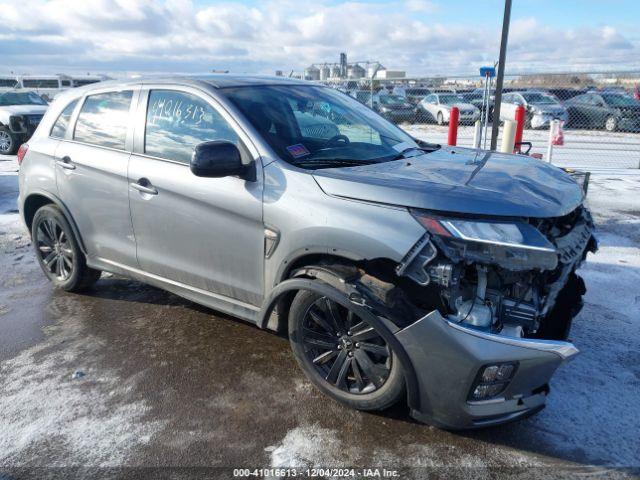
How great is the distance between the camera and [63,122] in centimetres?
468

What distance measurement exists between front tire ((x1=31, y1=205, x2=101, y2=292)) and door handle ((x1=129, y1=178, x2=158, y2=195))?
1.11 meters

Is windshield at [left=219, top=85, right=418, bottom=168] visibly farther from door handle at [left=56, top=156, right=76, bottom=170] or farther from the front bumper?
door handle at [left=56, top=156, right=76, bottom=170]

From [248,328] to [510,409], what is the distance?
2134 mm

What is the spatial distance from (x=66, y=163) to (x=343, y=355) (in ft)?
9.33

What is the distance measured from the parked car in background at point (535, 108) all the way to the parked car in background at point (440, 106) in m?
1.63

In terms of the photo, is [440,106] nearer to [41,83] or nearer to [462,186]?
[41,83]

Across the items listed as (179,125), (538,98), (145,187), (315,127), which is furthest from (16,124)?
(538,98)

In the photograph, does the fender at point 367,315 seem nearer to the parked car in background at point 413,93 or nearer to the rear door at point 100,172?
the rear door at point 100,172

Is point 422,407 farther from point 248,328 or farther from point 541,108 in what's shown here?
point 541,108

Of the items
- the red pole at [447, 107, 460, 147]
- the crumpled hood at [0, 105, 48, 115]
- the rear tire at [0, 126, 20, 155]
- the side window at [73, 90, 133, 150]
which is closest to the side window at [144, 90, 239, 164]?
the side window at [73, 90, 133, 150]

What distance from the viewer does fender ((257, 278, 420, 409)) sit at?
2.75m

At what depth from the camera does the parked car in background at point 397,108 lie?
73.7 ft

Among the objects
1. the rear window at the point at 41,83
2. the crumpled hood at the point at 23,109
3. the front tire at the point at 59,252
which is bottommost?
the front tire at the point at 59,252

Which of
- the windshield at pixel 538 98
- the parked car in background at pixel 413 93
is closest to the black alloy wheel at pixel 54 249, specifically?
the windshield at pixel 538 98
